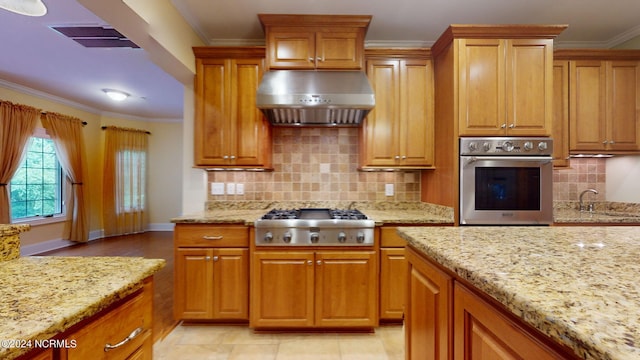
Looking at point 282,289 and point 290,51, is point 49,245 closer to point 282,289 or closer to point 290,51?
point 282,289

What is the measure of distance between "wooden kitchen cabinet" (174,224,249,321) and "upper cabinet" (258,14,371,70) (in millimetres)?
1473

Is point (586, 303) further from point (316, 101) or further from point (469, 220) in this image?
point (316, 101)

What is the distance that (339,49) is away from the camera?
8.00ft

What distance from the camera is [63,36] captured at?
9.34 feet

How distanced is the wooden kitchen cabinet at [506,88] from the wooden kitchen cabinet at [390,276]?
1037 mm

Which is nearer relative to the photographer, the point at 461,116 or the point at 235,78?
the point at 461,116

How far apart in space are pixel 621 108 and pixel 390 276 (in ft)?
8.47

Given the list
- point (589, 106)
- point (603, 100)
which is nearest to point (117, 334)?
point (589, 106)

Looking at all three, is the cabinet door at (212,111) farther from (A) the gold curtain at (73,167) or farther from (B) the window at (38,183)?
(A) the gold curtain at (73,167)

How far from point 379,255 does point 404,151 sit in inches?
38.4

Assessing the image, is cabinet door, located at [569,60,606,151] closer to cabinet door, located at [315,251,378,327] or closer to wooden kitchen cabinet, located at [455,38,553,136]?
wooden kitchen cabinet, located at [455,38,553,136]

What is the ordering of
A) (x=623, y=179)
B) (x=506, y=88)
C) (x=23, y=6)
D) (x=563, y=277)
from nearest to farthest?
1. (x=563, y=277)
2. (x=23, y=6)
3. (x=506, y=88)
4. (x=623, y=179)

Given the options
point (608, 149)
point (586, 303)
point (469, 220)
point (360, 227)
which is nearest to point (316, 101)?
point (360, 227)

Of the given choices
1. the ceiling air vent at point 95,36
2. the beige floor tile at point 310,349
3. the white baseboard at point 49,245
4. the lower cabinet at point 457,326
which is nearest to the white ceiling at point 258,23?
the ceiling air vent at point 95,36
